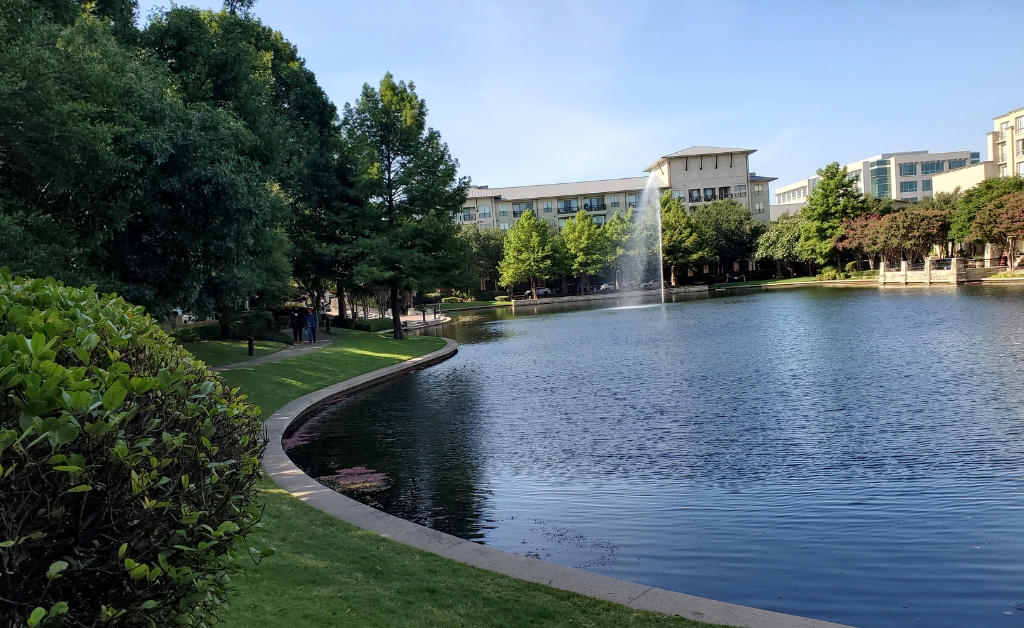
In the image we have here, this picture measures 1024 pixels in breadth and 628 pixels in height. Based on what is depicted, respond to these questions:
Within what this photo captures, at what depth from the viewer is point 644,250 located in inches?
3137

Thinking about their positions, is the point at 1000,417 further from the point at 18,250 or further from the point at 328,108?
the point at 328,108

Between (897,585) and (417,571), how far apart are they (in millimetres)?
4516

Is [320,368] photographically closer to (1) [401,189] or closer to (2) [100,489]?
(1) [401,189]

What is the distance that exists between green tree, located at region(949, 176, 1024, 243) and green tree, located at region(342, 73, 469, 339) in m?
50.7

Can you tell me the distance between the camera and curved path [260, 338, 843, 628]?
5.59 metres

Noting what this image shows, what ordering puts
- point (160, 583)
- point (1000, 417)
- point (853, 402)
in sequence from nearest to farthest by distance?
1. point (160, 583)
2. point (1000, 417)
3. point (853, 402)

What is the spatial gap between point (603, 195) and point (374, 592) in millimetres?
111698

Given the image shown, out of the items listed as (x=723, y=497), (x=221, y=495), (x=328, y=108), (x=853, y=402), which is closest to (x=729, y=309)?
(x=328, y=108)

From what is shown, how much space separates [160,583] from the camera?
2.72 meters

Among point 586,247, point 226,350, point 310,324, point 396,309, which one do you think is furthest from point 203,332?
point 586,247

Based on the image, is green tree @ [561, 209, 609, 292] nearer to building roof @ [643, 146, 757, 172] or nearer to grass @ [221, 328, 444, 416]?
building roof @ [643, 146, 757, 172]

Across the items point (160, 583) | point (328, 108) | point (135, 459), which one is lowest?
point (160, 583)

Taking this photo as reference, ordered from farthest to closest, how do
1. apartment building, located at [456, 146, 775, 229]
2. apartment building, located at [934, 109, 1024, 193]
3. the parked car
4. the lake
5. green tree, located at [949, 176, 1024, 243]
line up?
apartment building, located at [456, 146, 775, 229], the parked car, apartment building, located at [934, 109, 1024, 193], green tree, located at [949, 176, 1024, 243], the lake

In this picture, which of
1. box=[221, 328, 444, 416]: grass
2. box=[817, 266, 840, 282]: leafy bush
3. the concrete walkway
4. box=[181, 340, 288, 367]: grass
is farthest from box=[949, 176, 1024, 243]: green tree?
box=[181, 340, 288, 367]: grass
